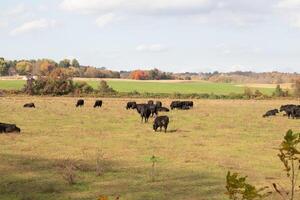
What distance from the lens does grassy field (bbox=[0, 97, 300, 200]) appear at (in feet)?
45.4

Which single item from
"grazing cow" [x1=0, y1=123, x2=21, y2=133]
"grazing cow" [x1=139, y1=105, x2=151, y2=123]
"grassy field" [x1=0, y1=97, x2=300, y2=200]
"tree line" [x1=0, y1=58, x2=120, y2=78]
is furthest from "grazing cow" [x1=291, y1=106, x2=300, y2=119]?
"tree line" [x1=0, y1=58, x2=120, y2=78]

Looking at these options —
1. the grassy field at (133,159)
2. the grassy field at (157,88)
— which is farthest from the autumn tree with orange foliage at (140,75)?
the grassy field at (133,159)

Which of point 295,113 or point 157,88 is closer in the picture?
point 295,113

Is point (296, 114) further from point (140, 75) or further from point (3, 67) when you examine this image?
point (3, 67)

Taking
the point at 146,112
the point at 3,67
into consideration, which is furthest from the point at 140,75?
the point at 146,112

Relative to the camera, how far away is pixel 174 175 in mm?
15805

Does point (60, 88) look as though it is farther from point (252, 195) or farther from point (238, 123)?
point (252, 195)

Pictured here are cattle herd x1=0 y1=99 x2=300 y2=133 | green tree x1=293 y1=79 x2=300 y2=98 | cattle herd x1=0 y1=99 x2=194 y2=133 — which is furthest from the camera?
green tree x1=293 y1=79 x2=300 y2=98

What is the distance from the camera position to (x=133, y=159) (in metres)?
18.6

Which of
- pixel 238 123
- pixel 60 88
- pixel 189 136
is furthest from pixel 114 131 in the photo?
pixel 60 88

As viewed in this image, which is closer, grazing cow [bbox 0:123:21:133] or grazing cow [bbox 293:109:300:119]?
grazing cow [bbox 0:123:21:133]

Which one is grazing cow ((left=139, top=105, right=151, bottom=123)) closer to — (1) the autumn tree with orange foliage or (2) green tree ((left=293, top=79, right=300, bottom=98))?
(2) green tree ((left=293, top=79, right=300, bottom=98))

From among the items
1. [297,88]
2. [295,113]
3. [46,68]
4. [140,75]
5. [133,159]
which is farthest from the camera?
[140,75]

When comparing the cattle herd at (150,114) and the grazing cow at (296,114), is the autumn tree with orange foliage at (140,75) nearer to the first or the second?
the cattle herd at (150,114)
